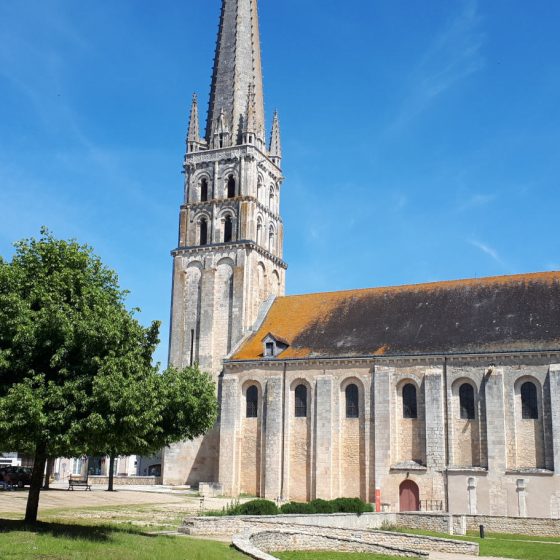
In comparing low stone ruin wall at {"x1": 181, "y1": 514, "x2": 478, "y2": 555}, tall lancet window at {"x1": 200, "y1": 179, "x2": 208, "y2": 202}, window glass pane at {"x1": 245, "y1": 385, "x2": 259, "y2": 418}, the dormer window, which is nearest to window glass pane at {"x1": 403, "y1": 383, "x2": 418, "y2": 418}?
the dormer window

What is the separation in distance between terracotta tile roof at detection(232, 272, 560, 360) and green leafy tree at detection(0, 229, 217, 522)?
22.5 metres

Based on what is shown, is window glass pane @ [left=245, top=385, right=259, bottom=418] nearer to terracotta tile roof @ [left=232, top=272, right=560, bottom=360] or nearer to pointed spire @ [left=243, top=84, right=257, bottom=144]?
terracotta tile roof @ [left=232, top=272, right=560, bottom=360]

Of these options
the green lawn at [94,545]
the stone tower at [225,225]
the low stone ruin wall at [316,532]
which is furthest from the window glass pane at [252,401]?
the green lawn at [94,545]

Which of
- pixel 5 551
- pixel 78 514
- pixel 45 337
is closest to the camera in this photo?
pixel 5 551

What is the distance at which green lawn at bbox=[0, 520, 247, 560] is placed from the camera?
18812mm

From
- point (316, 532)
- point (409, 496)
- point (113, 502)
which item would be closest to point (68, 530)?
point (316, 532)

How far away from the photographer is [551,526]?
3183 cm

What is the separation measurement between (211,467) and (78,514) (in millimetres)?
19853

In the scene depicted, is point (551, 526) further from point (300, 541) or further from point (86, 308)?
point (86, 308)

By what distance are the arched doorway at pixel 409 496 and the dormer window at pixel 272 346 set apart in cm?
1167

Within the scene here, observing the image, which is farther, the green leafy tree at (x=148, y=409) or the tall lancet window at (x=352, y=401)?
the tall lancet window at (x=352, y=401)

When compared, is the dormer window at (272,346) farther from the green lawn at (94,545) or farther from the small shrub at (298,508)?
the green lawn at (94,545)

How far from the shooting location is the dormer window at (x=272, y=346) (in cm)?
4869

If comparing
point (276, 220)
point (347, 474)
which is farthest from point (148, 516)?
point (276, 220)
